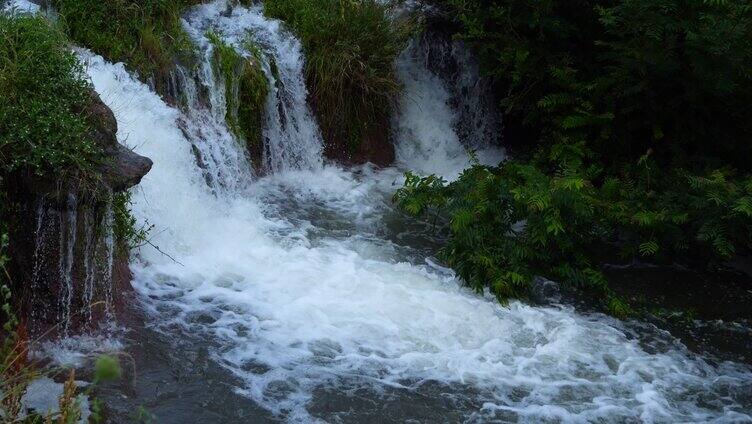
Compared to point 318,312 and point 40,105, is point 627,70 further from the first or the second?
point 40,105

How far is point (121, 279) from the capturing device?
20.5 ft

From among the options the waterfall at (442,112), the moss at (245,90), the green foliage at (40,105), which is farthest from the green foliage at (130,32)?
the waterfall at (442,112)

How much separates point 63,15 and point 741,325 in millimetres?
6902

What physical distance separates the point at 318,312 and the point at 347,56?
385 centimetres

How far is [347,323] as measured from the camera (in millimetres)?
6359

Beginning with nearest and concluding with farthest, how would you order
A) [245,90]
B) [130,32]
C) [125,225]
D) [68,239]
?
[68,239] < [125,225] < [130,32] < [245,90]

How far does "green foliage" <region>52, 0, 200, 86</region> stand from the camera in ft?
26.1

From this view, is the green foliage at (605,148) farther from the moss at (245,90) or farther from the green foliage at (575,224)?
the moss at (245,90)

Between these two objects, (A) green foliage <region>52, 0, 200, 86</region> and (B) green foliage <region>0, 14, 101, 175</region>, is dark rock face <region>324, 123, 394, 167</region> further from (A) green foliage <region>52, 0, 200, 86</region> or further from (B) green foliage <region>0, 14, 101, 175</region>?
(B) green foliage <region>0, 14, 101, 175</region>

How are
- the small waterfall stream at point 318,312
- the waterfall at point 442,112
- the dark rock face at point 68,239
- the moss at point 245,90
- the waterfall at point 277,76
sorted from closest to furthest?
the dark rock face at point 68,239 → the small waterfall stream at point 318,312 → the moss at point 245,90 → the waterfall at point 277,76 → the waterfall at point 442,112

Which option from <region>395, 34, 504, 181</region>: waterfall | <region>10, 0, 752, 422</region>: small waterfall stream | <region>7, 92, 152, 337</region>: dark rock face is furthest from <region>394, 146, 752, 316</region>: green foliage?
<region>7, 92, 152, 337</region>: dark rock face

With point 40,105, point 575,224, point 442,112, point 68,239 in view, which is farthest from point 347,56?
point 68,239

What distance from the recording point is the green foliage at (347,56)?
30.8 ft

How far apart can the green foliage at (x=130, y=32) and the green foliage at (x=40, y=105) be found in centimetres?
178
